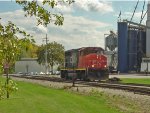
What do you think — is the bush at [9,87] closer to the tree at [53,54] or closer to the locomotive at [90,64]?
the locomotive at [90,64]

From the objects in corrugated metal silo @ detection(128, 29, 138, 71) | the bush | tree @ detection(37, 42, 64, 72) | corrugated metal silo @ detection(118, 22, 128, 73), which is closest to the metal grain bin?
corrugated metal silo @ detection(128, 29, 138, 71)

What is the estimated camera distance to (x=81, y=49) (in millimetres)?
44906

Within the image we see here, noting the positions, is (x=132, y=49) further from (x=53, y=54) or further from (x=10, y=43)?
(x=10, y=43)

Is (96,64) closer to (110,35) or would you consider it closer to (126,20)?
(126,20)

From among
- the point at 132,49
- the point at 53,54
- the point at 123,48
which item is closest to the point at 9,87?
the point at 53,54

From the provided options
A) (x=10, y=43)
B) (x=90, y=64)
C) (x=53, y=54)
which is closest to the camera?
(x=10, y=43)

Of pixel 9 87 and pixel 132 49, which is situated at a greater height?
pixel 132 49

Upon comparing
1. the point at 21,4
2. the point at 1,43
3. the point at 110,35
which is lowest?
the point at 1,43

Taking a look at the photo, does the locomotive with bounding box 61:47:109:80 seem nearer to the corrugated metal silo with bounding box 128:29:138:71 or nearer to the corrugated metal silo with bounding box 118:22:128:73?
the corrugated metal silo with bounding box 118:22:128:73

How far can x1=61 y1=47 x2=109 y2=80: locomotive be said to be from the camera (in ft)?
143

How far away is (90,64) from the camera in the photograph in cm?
4397

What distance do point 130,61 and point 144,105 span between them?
10581 centimetres

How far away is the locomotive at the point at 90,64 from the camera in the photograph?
43719 mm

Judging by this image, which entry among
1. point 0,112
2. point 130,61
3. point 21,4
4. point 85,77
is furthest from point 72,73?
point 130,61
